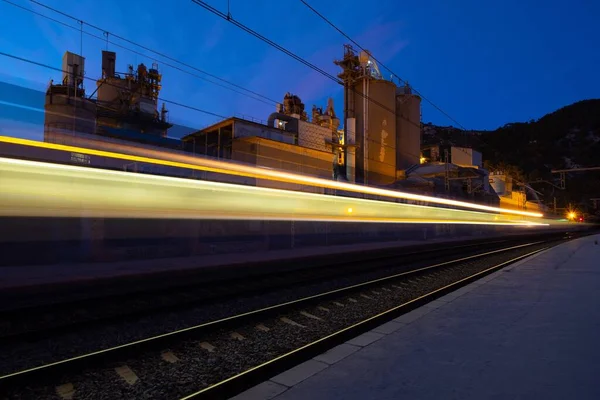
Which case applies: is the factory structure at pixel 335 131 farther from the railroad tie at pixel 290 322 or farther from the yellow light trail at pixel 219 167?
the railroad tie at pixel 290 322

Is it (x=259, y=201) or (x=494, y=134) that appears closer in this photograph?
(x=259, y=201)

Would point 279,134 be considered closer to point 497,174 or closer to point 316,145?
point 316,145

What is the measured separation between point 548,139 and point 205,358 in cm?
18813

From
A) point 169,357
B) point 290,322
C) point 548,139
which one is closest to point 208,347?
point 169,357

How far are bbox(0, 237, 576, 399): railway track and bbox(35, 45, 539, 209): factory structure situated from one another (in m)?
7.71

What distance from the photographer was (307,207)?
1706 cm

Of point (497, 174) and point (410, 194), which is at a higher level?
point (497, 174)

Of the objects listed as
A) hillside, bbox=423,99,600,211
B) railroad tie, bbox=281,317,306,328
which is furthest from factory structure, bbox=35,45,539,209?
hillside, bbox=423,99,600,211

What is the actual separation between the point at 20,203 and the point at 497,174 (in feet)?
195

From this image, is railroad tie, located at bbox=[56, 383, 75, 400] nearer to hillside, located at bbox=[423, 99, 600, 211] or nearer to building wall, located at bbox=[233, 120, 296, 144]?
building wall, located at bbox=[233, 120, 296, 144]

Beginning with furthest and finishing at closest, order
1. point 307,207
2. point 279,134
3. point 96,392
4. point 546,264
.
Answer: point 279,134
point 307,207
point 546,264
point 96,392

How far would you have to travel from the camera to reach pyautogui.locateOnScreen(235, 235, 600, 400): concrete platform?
3375mm

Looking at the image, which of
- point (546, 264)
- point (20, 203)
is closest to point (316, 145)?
point (546, 264)

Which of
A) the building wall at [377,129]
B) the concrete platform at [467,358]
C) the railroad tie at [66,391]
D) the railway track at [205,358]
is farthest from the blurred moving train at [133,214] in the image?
the building wall at [377,129]
